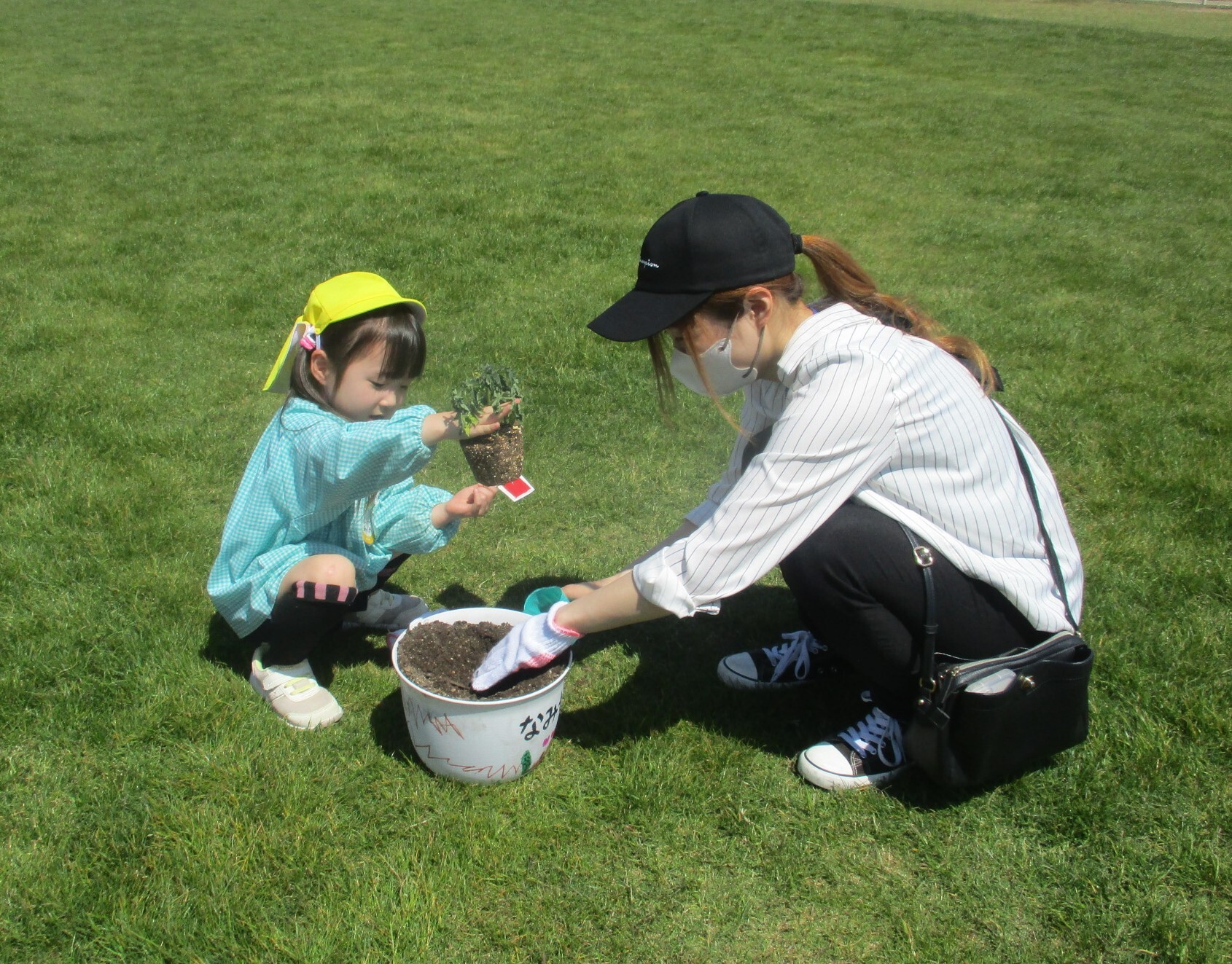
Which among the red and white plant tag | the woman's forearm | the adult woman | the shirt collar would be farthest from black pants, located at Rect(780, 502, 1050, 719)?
the red and white plant tag

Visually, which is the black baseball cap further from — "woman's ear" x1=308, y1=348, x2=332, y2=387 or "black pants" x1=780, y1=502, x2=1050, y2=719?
"woman's ear" x1=308, y1=348, x2=332, y2=387

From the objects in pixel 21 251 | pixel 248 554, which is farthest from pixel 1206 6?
pixel 248 554

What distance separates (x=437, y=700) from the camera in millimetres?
2303

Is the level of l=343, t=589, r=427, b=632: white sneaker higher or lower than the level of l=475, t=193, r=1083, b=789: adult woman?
lower

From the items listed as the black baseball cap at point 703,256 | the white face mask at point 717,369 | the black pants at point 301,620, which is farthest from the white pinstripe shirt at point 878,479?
the black pants at point 301,620

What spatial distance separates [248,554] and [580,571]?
114 cm

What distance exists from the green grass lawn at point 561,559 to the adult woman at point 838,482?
42 centimetres

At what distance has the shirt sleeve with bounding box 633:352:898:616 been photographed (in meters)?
2.10

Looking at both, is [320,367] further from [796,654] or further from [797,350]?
[796,654]

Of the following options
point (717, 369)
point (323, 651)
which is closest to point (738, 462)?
point (717, 369)

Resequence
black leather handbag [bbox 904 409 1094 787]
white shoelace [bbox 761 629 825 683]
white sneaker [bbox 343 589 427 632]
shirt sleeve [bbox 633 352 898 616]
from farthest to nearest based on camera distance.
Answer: white sneaker [bbox 343 589 427 632] < white shoelace [bbox 761 629 825 683] < black leather handbag [bbox 904 409 1094 787] < shirt sleeve [bbox 633 352 898 616]

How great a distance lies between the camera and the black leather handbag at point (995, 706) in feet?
7.22

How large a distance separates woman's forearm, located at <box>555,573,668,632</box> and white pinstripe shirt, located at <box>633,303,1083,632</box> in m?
0.04

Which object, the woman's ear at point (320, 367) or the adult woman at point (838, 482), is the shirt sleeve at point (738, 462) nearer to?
the adult woman at point (838, 482)
